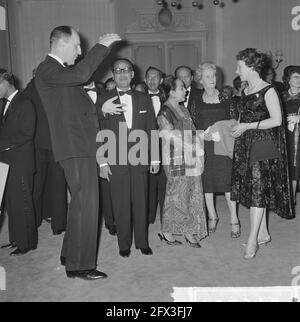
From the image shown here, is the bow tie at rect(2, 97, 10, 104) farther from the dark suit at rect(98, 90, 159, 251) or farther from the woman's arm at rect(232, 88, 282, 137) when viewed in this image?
the woman's arm at rect(232, 88, 282, 137)

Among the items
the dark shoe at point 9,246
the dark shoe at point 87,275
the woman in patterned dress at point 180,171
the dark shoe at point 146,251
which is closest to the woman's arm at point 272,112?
the woman in patterned dress at point 180,171

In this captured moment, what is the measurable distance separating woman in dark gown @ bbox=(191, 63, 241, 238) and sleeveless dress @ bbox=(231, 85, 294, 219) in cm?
41

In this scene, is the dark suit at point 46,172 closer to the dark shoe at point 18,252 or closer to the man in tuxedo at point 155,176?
the dark shoe at point 18,252

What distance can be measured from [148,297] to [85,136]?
1.02 metres

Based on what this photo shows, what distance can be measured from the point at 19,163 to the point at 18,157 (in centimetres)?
5

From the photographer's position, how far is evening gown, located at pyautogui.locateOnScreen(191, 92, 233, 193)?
3.39 m

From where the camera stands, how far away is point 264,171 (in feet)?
9.61

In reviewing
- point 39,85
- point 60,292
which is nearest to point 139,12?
point 39,85

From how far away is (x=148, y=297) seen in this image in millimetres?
2484

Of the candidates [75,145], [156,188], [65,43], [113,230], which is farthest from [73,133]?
[156,188]

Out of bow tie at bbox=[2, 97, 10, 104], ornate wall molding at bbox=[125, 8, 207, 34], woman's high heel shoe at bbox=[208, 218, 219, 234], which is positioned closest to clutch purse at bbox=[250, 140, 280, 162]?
woman's high heel shoe at bbox=[208, 218, 219, 234]

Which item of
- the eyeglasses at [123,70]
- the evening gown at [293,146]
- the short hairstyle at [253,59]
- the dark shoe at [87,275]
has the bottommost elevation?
the dark shoe at [87,275]

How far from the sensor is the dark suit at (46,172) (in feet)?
12.1

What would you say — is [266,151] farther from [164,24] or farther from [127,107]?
[164,24]
